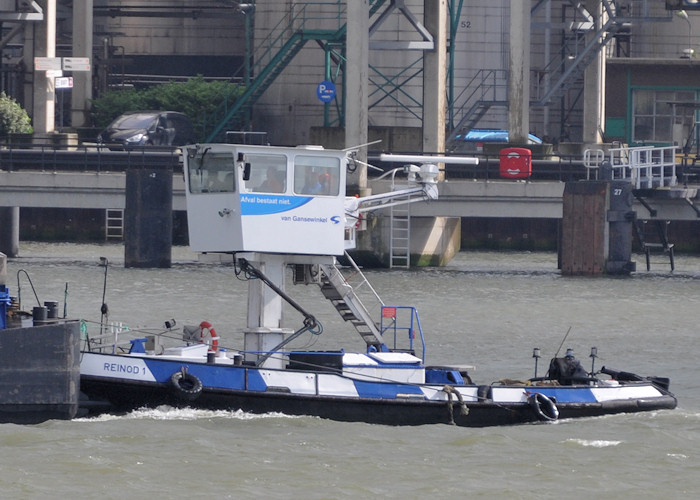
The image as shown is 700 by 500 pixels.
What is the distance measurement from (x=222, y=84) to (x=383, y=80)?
7717mm

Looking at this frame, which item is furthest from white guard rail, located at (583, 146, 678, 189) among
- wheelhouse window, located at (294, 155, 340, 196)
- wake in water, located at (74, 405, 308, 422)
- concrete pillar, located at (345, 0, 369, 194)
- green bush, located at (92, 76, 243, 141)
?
wake in water, located at (74, 405, 308, 422)

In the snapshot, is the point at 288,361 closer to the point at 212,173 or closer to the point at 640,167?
the point at 212,173

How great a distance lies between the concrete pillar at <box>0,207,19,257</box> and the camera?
170 ft

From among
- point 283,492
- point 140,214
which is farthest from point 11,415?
point 140,214

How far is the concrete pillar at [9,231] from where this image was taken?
51.7m

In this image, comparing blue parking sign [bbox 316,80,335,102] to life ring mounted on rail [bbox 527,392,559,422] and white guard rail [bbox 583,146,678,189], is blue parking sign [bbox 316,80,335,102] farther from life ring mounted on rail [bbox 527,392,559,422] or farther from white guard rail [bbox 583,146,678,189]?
life ring mounted on rail [bbox 527,392,559,422]

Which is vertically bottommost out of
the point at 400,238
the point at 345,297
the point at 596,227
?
the point at 345,297

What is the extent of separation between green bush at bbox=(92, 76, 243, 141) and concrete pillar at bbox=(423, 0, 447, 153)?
9.62 metres

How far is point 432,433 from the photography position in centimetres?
2498

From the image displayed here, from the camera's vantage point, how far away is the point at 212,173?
86.3 feet

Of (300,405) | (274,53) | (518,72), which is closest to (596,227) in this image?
(518,72)

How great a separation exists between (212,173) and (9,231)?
27.0 metres

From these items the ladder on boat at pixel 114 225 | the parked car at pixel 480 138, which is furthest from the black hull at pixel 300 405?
the parked car at pixel 480 138

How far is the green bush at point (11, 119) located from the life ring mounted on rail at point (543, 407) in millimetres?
33631
